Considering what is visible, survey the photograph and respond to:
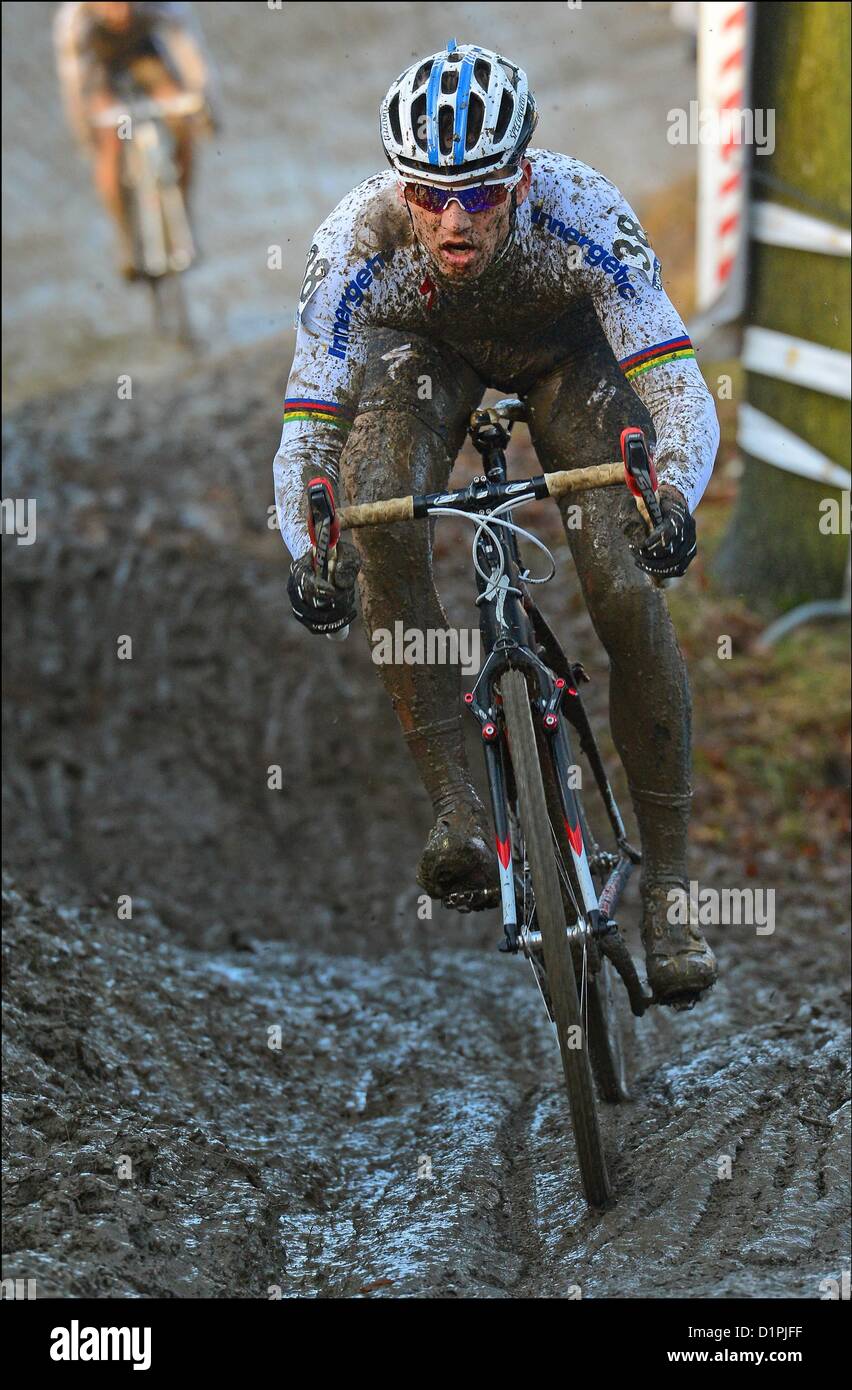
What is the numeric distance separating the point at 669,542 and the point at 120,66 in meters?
9.65

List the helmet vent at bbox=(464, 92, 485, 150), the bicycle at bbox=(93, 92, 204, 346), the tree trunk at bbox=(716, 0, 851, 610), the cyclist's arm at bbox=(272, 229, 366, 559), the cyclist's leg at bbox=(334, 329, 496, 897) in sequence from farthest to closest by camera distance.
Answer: the bicycle at bbox=(93, 92, 204, 346) < the tree trunk at bbox=(716, 0, 851, 610) < the cyclist's leg at bbox=(334, 329, 496, 897) < the cyclist's arm at bbox=(272, 229, 366, 559) < the helmet vent at bbox=(464, 92, 485, 150)

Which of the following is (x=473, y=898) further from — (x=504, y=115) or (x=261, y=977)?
(x=261, y=977)

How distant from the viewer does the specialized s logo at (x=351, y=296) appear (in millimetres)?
4438

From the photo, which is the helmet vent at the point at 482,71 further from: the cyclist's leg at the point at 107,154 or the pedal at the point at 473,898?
the cyclist's leg at the point at 107,154

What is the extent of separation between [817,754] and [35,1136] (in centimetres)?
453

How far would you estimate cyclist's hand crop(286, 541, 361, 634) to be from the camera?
409cm

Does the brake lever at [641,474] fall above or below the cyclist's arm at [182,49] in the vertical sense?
below

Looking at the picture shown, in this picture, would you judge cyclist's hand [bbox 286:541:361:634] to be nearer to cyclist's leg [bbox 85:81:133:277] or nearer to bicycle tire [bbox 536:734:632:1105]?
bicycle tire [bbox 536:734:632:1105]

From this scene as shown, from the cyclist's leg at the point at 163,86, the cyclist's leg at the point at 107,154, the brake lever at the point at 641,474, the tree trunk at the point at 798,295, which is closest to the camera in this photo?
the brake lever at the point at 641,474

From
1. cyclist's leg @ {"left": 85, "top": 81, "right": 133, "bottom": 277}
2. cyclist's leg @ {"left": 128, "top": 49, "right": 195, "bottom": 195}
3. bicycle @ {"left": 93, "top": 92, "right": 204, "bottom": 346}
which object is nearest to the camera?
cyclist's leg @ {"left": 85, "top": 81, "right": 133, "bottom": 277}

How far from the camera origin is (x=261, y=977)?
6.67m

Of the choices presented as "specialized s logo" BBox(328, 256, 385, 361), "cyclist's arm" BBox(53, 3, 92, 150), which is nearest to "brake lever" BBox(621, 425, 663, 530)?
"specialized s logo" BBox(328, 256, 385, 361)

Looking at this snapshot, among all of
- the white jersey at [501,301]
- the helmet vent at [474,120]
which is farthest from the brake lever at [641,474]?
the helmet vent at [474,120]

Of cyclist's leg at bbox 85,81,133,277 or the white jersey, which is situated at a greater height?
cyclist's leg at bbox 85,81,133,277
